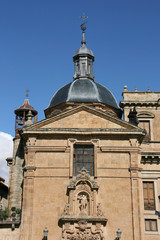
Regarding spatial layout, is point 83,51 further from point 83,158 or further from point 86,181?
point 86,181

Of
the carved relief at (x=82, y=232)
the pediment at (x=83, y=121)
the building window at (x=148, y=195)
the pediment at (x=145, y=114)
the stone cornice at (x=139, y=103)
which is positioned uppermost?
the stone cornice at (x=139, y=103)

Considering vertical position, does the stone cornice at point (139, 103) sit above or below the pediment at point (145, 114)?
Answer: above

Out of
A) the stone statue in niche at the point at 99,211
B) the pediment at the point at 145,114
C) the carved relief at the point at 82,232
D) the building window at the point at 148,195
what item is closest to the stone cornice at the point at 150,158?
the building window at the point at 148,195

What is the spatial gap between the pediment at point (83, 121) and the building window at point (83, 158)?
1.64 m

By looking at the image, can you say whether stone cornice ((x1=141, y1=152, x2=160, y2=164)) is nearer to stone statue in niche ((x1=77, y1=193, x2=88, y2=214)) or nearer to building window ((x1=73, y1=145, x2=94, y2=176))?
building window ((x1=73, y1=145, x2=94, y2=176))

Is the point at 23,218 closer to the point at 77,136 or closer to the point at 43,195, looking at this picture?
the point at 43,195

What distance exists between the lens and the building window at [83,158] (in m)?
25.6

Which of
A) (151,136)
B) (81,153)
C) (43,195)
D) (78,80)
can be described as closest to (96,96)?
(78,80)

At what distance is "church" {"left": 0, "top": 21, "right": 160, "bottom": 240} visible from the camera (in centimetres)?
2395

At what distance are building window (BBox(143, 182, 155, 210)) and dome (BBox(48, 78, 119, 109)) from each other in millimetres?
8793

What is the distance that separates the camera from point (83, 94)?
33.4m

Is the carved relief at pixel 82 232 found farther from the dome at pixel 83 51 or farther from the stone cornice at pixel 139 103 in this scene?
the dome at pixel 83 51

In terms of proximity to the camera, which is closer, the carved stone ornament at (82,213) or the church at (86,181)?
the carved stone ornament at (82,213)

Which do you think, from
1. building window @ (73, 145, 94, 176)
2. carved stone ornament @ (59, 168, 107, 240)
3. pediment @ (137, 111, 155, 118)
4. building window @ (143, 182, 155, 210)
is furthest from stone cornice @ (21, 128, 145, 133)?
pediment @ (137, 111, 155, 118)
